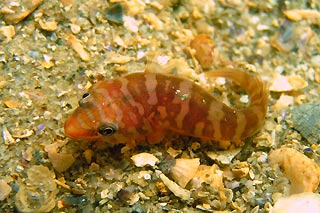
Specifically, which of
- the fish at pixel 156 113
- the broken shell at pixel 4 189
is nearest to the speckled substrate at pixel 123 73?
the broken shell at pixel 4 189

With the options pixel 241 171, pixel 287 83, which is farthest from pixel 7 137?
pixel 287 83

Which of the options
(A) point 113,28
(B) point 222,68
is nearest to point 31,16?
(A) point 113,28

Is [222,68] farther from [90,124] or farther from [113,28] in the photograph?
[90,124]

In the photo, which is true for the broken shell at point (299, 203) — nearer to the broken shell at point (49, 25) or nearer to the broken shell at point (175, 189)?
the broken shell at point (175, 189)

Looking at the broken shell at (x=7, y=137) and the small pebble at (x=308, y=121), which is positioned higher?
the broken shell at (x=7, y=137)

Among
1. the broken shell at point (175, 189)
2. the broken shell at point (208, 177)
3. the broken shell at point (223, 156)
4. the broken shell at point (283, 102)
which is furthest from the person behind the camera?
the broken shell at point (283, 102)

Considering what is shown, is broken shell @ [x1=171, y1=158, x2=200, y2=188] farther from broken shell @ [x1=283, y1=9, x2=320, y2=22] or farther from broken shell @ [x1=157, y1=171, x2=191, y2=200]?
broken shell @ [x1=283, y1=9, x2=320, y2=22]
